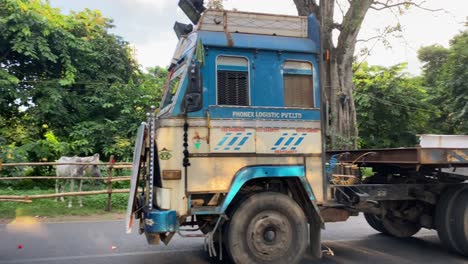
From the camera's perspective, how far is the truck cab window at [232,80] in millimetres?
5184

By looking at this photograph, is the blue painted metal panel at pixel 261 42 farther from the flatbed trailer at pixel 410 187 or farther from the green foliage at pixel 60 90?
the green foliage at pixel 60 90

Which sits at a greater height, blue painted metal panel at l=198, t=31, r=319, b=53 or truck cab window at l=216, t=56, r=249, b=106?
blue painted metal panel at l=198, t=31, r=319, b=53

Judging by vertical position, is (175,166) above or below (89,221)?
above

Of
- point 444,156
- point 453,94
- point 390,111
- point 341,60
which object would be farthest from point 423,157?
point 390,111

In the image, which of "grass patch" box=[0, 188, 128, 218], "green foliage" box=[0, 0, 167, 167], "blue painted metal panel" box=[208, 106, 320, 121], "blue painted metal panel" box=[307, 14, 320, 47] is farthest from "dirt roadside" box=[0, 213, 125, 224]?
"blue painted metal panel" box=[307, 14, 320, 47]

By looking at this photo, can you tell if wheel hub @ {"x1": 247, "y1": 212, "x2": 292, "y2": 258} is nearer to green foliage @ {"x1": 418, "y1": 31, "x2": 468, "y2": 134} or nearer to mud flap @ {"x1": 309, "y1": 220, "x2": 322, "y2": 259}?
mud flap @ {"x1": 309, "y1": 220, "x2": 322, "y2": 259}

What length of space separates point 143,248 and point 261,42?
12.0 feet

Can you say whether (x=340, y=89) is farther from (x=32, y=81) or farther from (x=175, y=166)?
(x=32, y=81)

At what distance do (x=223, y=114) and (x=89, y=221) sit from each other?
5.96 metres

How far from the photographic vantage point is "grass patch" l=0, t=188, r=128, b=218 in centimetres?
1023

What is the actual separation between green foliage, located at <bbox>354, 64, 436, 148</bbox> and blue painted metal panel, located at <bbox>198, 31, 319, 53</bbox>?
15.7 meters

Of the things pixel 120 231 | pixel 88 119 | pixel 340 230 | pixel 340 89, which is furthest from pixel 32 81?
pixel 340 230

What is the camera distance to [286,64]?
17.8 feet

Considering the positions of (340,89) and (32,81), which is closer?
(340,89)
